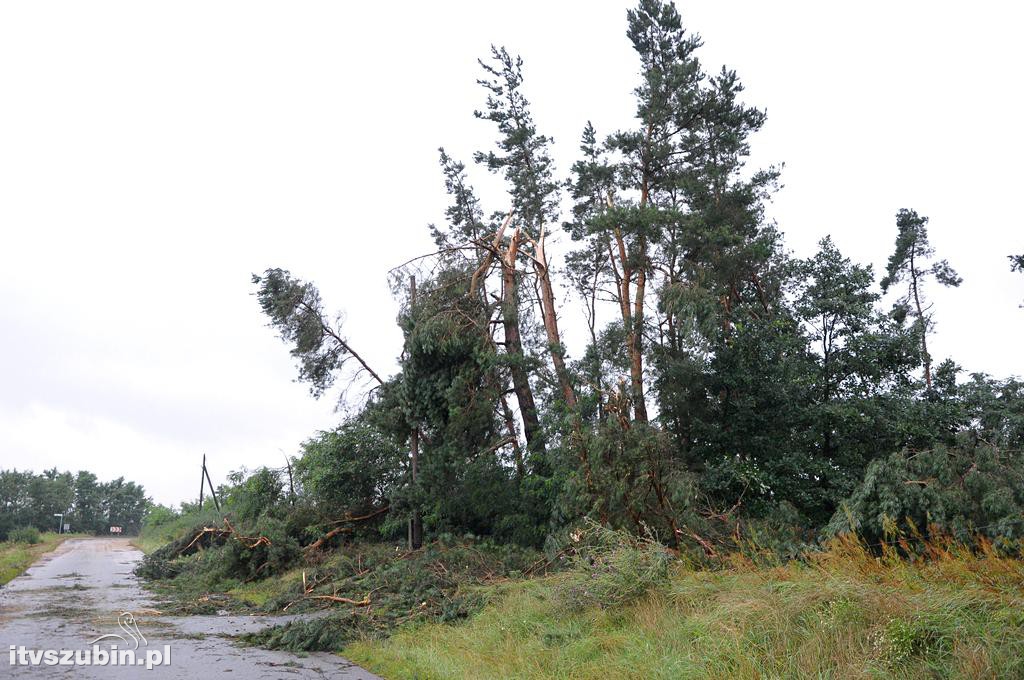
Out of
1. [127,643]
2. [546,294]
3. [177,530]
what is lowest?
[127,643]

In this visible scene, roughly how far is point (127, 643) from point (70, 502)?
104 meters

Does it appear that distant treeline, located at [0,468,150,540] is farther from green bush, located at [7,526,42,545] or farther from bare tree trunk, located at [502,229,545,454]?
bare tree trunk, located at [502,229,545,454]

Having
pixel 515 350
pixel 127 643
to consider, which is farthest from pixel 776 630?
pixel 515 350

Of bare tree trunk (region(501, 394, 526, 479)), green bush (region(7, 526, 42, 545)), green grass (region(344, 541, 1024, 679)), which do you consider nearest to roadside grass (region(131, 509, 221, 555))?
green bush (region(7, 526, 42, 545))

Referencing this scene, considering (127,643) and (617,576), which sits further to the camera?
(127,643)

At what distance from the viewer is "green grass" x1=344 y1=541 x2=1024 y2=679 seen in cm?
580

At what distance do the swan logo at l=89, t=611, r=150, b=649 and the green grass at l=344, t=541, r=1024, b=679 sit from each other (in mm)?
3226

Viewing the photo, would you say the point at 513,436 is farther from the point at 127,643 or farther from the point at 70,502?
the point at 70,502

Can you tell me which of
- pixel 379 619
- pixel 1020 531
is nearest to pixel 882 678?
pixel 1020 531

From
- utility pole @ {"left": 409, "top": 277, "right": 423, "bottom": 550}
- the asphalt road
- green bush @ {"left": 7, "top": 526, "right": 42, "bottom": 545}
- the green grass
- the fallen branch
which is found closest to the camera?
the green grass

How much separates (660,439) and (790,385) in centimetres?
777

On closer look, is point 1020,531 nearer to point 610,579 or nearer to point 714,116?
point 610,579

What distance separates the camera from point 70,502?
320 feet

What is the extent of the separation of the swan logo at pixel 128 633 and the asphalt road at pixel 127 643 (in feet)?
0.04
